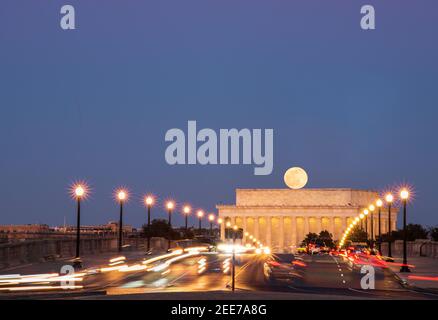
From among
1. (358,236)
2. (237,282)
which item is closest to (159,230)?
(358,236)

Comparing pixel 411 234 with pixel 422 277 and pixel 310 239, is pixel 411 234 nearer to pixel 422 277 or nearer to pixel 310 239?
pixel 310 239

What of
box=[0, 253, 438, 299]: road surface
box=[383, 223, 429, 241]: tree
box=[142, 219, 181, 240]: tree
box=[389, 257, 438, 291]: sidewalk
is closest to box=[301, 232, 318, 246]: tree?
box=[383, 223, 429, 241]: tree

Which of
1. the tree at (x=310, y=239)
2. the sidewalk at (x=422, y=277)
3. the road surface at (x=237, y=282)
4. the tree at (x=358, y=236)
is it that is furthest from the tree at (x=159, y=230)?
the sidewalk at (x=422, y=277)

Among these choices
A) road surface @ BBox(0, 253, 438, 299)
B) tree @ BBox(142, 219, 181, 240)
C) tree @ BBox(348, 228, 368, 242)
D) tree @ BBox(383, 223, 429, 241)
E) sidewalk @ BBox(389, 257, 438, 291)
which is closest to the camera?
road surface @ BBox(0, 253, 438, 299)

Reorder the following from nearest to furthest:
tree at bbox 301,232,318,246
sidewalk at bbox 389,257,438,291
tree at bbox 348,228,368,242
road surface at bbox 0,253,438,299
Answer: road surface at bbox 0,253,438,299 < sidewalk at bbox 389,257,438,291 < tree at bbox 301,232,318,246 < tree at bbox 348,228,368,242

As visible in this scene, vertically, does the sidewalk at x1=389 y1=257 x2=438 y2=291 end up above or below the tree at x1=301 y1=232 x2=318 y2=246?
below

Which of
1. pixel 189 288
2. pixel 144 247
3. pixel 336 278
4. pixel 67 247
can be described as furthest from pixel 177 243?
pixel 189 288

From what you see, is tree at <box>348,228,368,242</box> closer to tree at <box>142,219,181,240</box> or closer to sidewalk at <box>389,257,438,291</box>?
tree at <box>142,219,181,240</box>

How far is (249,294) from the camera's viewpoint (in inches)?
1028

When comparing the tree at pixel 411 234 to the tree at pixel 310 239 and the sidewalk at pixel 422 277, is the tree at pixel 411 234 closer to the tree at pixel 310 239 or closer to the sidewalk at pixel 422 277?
the tree at pixel 310 239

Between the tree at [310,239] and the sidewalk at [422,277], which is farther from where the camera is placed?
the tree at [310,239]
